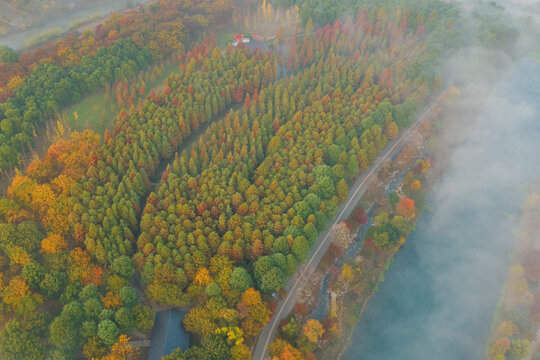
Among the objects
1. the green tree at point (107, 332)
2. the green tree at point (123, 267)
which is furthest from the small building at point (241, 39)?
the green tree at point (107, 332)

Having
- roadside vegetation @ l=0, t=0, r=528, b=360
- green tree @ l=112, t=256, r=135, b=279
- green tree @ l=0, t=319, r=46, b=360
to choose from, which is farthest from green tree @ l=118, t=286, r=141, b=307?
green tree @ l=0, t=319, r=46, b=360

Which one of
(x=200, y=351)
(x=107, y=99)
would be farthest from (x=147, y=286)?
(x=107, y=99)

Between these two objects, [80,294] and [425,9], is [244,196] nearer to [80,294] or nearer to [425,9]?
[80,294]

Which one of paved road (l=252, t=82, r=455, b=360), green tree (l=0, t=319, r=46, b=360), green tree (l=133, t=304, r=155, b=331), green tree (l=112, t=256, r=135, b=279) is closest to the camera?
green tree (l=0, t=319, r=46, b=360)

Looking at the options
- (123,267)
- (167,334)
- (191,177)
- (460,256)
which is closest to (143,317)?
(167,334)

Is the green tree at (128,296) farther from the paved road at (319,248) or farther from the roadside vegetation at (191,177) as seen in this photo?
the paved road at (319,248)

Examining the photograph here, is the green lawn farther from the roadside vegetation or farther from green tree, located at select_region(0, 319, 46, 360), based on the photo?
green tree, located at select_region(0, 319, 46, 360)
